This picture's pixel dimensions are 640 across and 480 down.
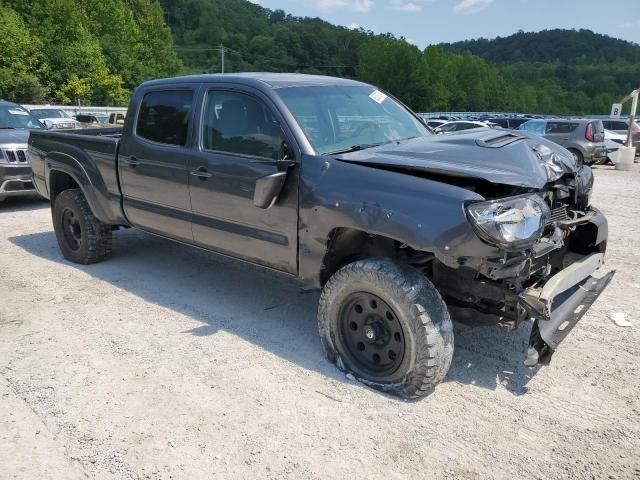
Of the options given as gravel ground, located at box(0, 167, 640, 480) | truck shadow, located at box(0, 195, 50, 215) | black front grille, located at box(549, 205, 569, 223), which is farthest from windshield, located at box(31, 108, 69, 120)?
black front grille, located at box(549, 205, 569, 223)

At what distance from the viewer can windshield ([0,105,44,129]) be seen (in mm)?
9906

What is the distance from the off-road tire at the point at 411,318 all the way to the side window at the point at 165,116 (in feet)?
6.79

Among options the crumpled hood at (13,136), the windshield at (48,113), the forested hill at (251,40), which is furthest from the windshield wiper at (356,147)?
the forested hill at (251,40)

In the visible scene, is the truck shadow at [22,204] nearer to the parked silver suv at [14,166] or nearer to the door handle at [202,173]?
the parked silver suv at [14,166]

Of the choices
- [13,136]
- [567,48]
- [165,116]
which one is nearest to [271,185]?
[165,116]

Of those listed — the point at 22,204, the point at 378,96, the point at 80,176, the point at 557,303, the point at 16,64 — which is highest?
the point at 16,64

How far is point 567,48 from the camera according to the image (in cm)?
11981

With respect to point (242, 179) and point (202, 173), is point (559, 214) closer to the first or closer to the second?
point (242, 179)

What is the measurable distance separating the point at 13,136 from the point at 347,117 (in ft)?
23.5

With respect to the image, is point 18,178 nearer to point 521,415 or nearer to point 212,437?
point 212,437

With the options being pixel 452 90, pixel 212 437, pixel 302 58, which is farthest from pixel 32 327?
pixel 302 58

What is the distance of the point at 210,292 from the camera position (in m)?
5.12

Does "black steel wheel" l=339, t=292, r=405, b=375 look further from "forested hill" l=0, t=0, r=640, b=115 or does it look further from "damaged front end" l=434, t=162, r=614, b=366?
"forested hill" l=0, t=0, r=640, b=115

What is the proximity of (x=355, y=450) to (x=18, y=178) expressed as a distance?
7.88 m
